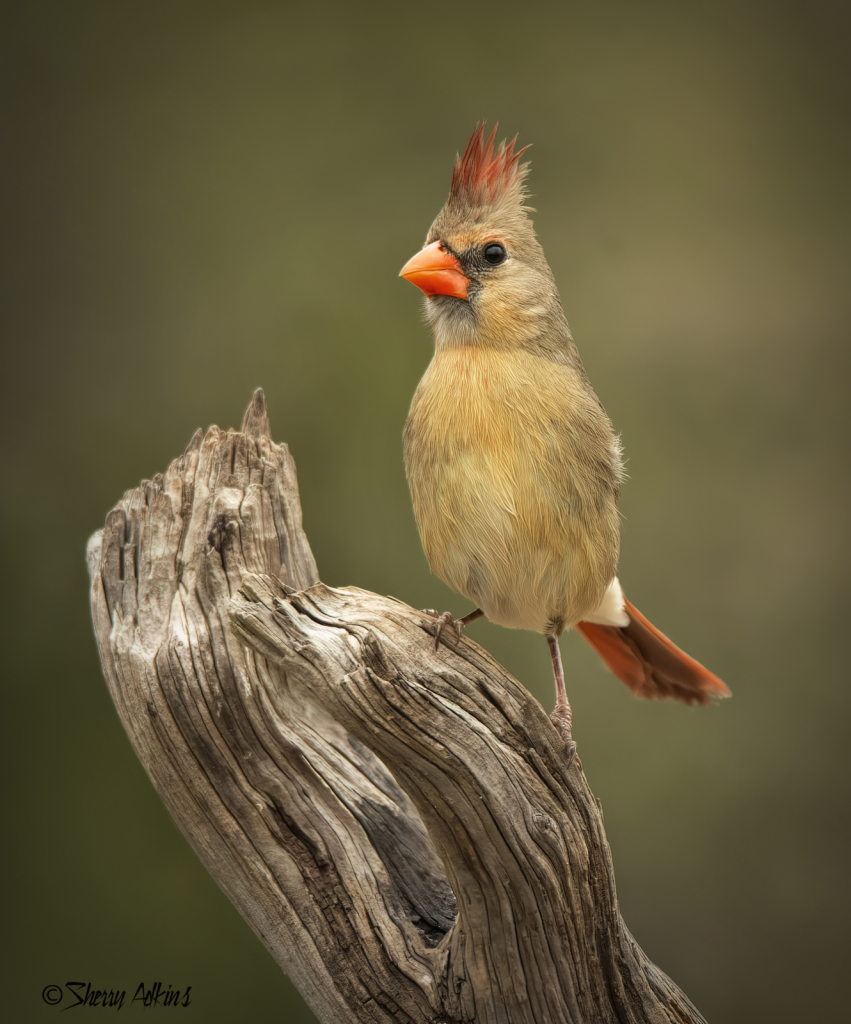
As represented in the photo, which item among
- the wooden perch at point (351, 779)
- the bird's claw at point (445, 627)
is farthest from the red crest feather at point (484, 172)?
the bird's claw at point (445, 627)

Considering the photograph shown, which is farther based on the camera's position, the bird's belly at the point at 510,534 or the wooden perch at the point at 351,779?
the bird's belly at the point at 510,534

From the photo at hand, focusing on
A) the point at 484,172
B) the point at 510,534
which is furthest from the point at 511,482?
the point at 484,172

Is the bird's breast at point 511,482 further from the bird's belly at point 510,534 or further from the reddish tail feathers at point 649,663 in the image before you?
the reddish tail feathers at point 649,663

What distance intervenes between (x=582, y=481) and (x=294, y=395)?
7.14ft

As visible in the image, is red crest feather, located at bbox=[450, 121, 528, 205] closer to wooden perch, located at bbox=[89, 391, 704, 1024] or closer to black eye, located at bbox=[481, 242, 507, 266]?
black eye, located at bbox=[481, 242, 507, 266]

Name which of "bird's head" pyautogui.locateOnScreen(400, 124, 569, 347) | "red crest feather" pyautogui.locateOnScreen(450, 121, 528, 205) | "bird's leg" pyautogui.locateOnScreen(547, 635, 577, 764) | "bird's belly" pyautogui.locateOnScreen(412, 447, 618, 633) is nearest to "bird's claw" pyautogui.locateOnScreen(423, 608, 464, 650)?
"bird's belly" pyautogui.locateOnScreen(412, 447, 618, 633)

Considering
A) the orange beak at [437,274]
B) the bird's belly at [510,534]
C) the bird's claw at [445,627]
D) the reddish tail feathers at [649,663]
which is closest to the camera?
the bird's claw at [445,627]

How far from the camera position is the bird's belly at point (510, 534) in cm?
243

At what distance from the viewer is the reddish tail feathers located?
121 inches

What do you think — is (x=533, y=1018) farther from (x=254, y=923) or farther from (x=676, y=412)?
(x=676, y=412)

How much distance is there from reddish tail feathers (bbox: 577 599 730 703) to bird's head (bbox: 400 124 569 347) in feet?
3.13

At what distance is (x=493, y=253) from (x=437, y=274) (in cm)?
16

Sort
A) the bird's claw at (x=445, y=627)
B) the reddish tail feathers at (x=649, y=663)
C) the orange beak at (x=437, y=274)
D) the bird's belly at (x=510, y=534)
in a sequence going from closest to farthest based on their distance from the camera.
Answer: the bird's claw at (x=445, y=627)
the bird's belly at (x=510, y=534)
the orange beak at (x=437, y=274)
the reddish tail feathers at (x=649, y=663)

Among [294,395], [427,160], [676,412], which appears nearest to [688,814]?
[676,412]
